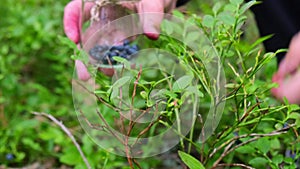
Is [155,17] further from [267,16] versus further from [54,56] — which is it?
[54,56]

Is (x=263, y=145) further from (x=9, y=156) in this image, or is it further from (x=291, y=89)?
(x=9, y=156)

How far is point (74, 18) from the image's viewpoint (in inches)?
58.3

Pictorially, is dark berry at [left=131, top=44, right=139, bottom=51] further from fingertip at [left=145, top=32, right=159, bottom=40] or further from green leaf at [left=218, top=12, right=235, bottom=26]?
green leaf at [left=218, top=12, right=235, bottom=26]

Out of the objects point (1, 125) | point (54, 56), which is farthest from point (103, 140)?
point (54, 56)

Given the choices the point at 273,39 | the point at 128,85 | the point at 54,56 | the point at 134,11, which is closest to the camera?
the point at 128,85

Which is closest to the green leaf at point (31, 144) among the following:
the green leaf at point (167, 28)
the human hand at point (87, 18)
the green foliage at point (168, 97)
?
the green foliage at point (168, 97)

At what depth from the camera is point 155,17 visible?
127cm

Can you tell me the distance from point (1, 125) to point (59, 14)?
822mm

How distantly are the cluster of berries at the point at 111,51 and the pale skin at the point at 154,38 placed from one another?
0.21ft

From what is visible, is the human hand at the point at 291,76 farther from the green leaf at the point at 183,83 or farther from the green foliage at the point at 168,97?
the green leaf at the point at 183,83

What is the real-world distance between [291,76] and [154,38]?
0.37 metres

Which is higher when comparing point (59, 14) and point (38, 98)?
point (59, 14)

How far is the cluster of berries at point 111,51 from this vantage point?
128 centimetres

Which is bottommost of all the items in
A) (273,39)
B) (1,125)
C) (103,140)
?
(1,125)
